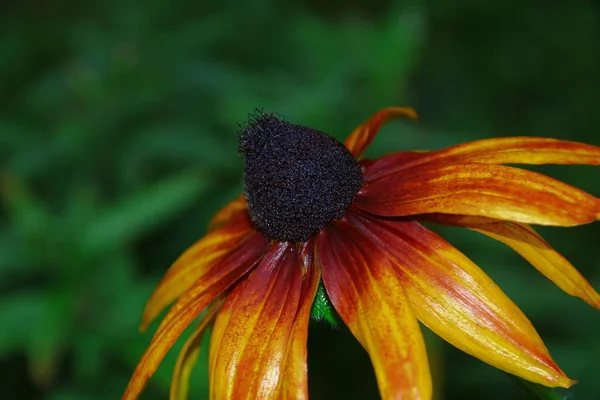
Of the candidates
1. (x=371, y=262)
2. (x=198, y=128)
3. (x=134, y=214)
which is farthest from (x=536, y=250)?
(x=198, y=128)

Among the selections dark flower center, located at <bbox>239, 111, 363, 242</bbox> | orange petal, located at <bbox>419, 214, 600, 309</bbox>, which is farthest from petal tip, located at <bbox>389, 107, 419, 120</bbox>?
orange petal, located at <bbox>419, 214, 600, 309</bbox>

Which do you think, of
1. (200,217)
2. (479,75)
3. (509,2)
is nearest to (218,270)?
(200,217)

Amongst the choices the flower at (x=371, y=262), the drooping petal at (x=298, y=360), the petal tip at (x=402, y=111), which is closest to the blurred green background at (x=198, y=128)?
the petal tip at (x=402, y=111)

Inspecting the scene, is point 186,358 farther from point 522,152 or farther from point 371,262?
point 522,152

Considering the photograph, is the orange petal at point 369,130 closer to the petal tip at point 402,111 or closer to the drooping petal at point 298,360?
the petal tip at point 402,111

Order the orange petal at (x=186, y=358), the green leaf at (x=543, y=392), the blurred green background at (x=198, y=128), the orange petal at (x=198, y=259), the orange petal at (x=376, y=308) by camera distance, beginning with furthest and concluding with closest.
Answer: the blurred green background at (x=198, y=128)
the orange petal at (x=198, y=259)
the orange petal at (x=186, y=358)
the green leaf at (x=543, y=392)
the orange petal at (x=376, y=308)

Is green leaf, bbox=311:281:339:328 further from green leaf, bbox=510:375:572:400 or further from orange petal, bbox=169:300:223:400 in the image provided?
green leaf, bbox=510:375:572:400
